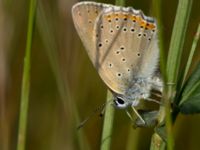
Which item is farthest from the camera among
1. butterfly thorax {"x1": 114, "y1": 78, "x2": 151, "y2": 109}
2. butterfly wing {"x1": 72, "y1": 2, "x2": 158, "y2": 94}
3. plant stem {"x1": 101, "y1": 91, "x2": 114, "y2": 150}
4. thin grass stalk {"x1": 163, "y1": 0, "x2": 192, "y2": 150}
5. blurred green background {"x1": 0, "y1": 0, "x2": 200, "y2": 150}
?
blurred green background {"x1": 0, "y1": 0, "x2": 200, "y2": 150}

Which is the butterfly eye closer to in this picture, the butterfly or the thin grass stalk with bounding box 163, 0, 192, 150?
the butterfly

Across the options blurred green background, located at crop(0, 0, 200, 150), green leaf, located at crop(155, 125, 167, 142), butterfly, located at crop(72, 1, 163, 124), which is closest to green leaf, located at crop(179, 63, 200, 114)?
green leaf, located at crop(155, 125, 167, 142)

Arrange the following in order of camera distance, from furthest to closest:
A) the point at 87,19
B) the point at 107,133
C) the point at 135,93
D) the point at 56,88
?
1. the point at 56,88
2. the point at 135,93
3. the point at 87,19
4. the point at 107,133

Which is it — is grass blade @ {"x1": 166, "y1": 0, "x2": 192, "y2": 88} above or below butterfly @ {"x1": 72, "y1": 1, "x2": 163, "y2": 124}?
above

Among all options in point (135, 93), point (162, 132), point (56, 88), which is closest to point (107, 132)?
point (162, 132)

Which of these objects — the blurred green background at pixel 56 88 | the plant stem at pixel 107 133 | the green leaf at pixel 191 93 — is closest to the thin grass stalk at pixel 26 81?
the plant stem at pixel 107 133

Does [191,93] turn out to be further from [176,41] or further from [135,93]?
[135,93]

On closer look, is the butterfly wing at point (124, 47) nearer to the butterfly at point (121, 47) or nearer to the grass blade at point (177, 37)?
the butterfly at point (121, 47)
